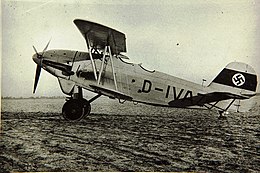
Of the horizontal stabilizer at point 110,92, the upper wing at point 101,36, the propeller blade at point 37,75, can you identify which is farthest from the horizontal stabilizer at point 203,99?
the propeller blade at point 37,75

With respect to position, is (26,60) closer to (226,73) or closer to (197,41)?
(197,41)

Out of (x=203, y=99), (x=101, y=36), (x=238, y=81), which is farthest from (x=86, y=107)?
(x=238, y=81)

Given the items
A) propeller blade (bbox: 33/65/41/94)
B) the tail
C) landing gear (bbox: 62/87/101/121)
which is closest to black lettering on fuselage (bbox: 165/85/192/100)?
the tail

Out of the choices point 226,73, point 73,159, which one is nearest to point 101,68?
point 73,159

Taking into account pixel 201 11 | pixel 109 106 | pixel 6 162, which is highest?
pixel 201 11

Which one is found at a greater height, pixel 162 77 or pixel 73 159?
pixel 162 77

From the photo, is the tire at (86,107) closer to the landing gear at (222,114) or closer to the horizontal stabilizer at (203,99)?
the horizontal stabilizer at (203,99)
